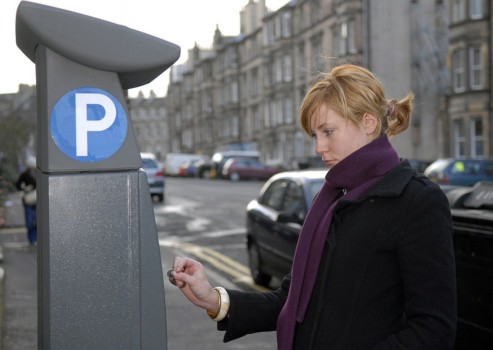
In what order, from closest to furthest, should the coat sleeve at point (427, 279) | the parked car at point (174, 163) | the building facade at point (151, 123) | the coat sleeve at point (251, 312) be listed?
1. the coat sleeve at point (427, 279)
2. the coat sleeve at point (251, 312)
3. the parked car at point (174, 163)
4. the building facade at point (151, 123)

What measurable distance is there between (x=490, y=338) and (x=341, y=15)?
4084cm

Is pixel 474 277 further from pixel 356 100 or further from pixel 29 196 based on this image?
pixel 29 196

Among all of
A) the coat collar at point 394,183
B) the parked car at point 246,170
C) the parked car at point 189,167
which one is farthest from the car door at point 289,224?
the parked car at point 189,167

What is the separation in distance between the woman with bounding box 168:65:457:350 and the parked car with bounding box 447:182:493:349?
2.32 metres

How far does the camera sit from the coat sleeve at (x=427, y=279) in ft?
6.49

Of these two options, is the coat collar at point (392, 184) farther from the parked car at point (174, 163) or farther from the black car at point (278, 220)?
the parked car at point (174, 163)

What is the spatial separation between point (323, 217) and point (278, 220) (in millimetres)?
5658

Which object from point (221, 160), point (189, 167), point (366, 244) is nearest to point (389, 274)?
point (366, 244)

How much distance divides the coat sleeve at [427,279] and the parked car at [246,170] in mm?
42563

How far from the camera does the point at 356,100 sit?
2191 mm

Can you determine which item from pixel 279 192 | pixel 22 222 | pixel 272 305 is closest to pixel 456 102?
pixel 22 222

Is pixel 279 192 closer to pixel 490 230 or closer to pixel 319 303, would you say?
pixel 490 230

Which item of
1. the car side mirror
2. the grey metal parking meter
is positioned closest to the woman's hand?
the grey metal parking meter

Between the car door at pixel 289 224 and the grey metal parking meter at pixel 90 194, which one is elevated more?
the grey metal parking meter at pixel 90 194
